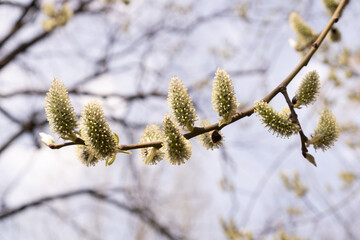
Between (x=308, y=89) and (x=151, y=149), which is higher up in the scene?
(x=308, y=89)

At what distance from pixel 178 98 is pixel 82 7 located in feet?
17.1

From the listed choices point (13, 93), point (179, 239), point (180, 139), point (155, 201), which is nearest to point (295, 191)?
point (179, 239)

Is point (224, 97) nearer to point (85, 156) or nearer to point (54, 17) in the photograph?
point (85, 156)

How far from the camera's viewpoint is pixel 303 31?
1534mm

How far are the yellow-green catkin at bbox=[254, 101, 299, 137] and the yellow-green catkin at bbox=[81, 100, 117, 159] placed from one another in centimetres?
48

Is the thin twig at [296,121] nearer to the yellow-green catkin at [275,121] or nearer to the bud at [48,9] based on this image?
the yellow-green catkin at [275,121]

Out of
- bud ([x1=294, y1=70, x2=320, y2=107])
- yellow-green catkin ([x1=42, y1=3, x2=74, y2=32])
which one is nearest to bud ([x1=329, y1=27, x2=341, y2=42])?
bud ([x1=294, y1=70, x2=320, y2=107])

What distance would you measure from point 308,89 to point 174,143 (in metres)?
0.52

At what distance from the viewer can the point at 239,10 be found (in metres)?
4.88

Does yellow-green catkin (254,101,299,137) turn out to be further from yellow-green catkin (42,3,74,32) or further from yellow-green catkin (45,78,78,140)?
yellow-green catkin (42,3,74,32)

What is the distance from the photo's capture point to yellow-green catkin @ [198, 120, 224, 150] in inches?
38.2

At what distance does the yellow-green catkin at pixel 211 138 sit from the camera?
3.18ft

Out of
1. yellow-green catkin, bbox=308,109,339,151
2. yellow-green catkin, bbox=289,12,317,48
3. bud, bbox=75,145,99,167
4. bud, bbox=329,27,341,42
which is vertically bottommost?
bud, bbox=75,145,99,167

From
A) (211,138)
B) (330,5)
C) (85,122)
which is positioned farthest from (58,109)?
(330,5)
